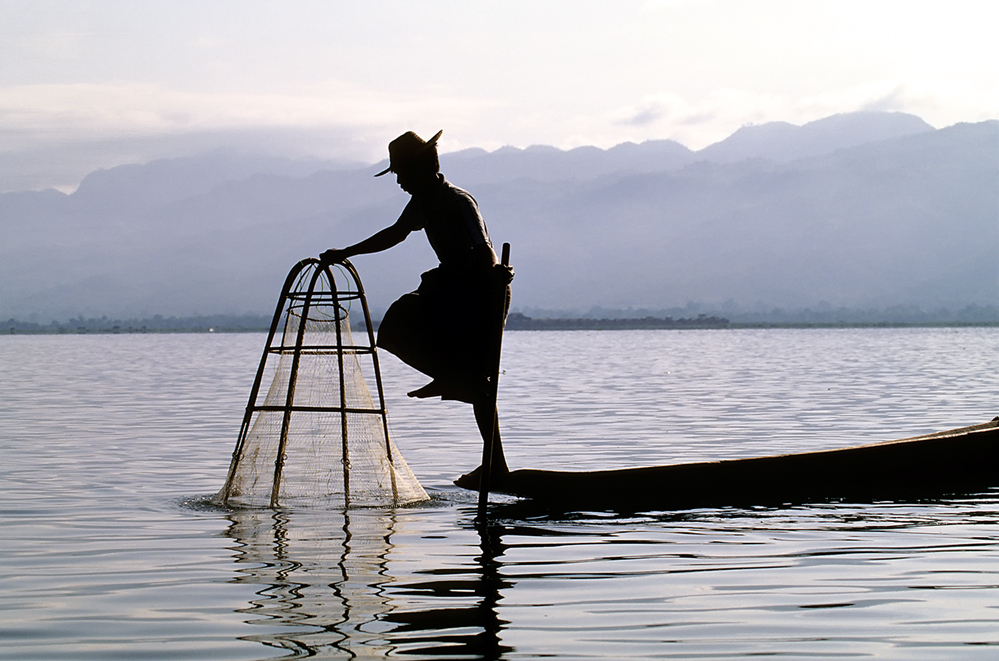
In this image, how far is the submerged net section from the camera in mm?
10914

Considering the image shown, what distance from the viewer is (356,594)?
761cm

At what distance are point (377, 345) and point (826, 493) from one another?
4047mm

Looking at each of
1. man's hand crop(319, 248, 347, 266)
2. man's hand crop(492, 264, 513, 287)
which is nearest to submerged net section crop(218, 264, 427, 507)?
man's hand crop(319, 248, 347, 266)

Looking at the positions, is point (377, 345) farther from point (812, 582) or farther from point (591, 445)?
point (591, 445)

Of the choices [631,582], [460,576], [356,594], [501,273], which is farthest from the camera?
[501,273]

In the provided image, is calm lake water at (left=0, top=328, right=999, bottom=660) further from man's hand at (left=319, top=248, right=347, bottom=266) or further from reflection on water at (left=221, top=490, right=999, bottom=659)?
man's hand at (left=319, top=248, right=347, bottom=266)

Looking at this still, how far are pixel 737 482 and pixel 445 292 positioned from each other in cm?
296

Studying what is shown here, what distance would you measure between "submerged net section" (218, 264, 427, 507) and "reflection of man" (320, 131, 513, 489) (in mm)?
490

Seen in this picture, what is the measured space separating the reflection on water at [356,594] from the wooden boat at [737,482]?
2.93 ft

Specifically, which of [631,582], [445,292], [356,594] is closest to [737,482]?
[445,292]

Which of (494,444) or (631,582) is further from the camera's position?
(494,444)

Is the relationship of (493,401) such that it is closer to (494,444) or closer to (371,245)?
(494,444)

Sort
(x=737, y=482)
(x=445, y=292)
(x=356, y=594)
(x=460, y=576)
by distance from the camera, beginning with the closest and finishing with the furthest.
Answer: (x=356, y=594) → (x=460, y=576) → (x=445, y=292) → (x=737, y=482)

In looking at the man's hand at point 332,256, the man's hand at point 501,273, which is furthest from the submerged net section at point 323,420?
the man's hand at point 501,273
